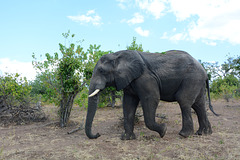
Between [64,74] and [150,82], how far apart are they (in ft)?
12.2

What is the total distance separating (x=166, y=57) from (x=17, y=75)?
7.10 meters

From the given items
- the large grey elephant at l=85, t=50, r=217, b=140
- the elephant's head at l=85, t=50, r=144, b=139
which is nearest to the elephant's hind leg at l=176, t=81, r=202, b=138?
the large grey elephant at l=85, t=50, r=217, b=140

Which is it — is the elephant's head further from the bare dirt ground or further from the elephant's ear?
the bare dirt ground

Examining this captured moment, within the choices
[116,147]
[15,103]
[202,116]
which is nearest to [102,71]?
[116,147]

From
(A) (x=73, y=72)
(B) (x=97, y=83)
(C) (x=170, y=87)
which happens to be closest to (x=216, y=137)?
(C) (x=170, y=87)

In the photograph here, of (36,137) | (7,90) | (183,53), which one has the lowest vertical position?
(36,137)

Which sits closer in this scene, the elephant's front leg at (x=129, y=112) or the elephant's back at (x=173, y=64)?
the elephant's back at (x=173, y=64)

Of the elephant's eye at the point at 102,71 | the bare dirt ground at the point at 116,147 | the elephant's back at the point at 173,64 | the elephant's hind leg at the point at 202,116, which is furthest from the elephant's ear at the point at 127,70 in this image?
the elephant's hind leg at the point at 202,116

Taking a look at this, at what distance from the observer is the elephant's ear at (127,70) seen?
5277 millimetres

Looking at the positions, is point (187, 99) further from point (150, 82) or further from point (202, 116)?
point (150, 82)

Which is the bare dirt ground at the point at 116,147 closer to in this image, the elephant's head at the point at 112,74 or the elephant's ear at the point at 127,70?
the elephant's head at the point at 112,74

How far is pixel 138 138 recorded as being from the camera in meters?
5.85

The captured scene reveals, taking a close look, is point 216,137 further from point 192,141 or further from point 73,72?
point 73,72

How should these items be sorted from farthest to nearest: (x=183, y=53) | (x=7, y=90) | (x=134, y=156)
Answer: (x=7, y=90) → (x=183, y=53) → (x=134, y=156)
